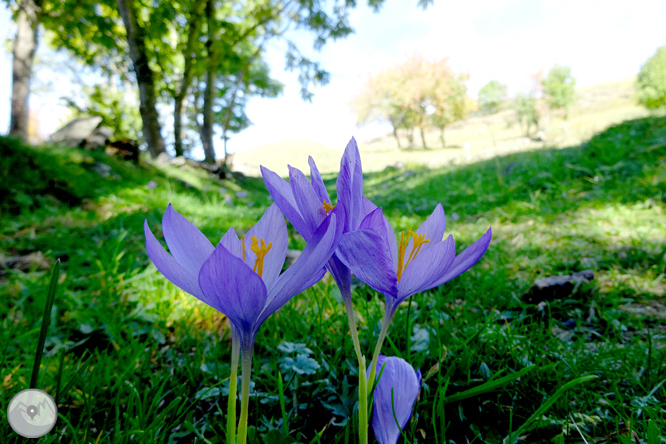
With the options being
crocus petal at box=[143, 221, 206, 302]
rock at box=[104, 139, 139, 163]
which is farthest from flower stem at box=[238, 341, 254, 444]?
rock at box=[104, 139, 139, 163]

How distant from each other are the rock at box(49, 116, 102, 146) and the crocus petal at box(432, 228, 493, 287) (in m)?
8.67

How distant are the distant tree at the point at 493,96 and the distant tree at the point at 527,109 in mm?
15983

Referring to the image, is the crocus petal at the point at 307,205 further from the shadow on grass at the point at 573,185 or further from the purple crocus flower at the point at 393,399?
the shadow on grass at the point at 573,185

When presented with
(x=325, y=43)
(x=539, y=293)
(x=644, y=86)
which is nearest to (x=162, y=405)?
(x=539, y=293)

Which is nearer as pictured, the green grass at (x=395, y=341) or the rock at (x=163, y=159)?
the green grass at (x=395, y=341)

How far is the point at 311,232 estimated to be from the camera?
0.46m

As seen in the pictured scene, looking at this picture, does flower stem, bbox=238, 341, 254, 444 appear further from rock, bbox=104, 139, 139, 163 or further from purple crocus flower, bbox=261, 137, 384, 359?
rock, bbox=104, 139, 139, 163

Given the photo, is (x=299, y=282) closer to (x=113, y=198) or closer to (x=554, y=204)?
(x=554, y=204)

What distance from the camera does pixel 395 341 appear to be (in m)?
1.16

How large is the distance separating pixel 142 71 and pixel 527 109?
48421 mm

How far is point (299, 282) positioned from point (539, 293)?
157cm

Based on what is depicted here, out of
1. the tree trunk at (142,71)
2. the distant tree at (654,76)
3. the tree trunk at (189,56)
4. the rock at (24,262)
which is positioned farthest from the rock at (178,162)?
the distant tree at (654,76)

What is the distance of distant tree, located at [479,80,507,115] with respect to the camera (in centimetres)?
6238

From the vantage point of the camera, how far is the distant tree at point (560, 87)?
4319 centimetres
